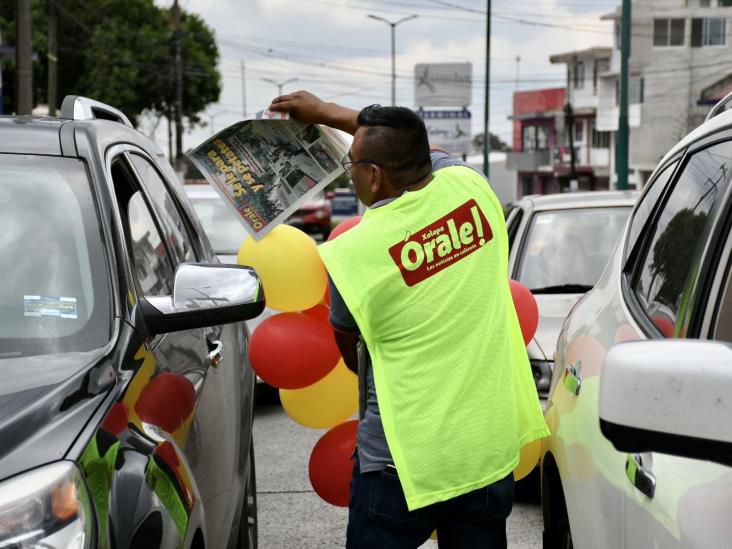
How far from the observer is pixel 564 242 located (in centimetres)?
824

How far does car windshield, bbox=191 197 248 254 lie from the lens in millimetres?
12000

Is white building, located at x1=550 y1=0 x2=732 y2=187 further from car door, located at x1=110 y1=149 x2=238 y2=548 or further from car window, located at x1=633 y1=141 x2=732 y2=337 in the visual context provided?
car window, located at x1=633 y1=141 x2=732 y2=337

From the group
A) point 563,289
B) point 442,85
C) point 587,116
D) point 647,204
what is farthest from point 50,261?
point 587,116

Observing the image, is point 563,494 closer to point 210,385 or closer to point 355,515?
point 355,515

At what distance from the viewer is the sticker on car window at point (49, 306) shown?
10.5 feet

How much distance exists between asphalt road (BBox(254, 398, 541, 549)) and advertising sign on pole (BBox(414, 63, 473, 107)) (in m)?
37.1

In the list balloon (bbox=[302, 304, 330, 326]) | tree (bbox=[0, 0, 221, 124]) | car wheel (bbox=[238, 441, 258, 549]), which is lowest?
car wheel (bbox=[238, 441, 258, 549])

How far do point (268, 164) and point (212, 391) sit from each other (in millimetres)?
929

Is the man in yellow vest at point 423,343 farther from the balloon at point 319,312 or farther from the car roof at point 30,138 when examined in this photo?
the balloon at point 319,312

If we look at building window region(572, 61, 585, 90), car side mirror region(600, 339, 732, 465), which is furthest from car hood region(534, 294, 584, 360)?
building window region(572, 61, 585, 90)

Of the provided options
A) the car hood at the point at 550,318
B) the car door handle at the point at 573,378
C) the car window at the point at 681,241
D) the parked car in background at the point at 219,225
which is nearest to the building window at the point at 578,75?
the parked car in background at the point at 219,225

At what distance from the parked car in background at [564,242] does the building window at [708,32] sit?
205ft

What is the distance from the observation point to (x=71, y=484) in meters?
2.38

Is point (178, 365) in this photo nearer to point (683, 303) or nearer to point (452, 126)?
point (683, 303)
